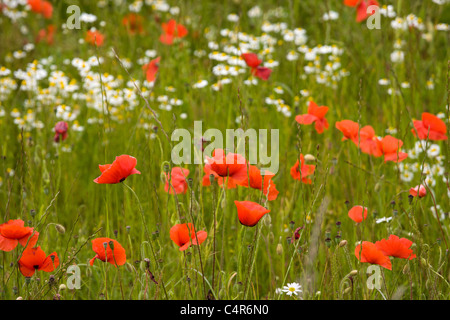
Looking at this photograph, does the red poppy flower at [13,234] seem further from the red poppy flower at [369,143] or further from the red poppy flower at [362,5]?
the red poppy flower at [362,5]

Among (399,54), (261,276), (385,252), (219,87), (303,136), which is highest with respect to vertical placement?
(399,54)

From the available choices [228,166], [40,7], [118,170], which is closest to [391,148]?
[228,166]

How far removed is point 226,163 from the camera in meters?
1.41

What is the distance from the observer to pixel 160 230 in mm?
1715

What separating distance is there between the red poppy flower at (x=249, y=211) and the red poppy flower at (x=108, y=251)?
12.3 inches

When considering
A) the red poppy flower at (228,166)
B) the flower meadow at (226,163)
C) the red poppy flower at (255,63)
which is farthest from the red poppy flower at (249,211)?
the red poppy flower at (255,63)

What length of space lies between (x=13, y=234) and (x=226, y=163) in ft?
1.75

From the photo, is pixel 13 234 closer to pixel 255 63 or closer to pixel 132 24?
pixel 255 63

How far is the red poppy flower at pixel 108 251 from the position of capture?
1436 mm

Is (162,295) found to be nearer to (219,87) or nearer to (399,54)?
(219,87)

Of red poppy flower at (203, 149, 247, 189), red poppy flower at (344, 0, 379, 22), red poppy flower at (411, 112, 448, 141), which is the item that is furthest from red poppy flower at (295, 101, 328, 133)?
red poppy flower at (344, 0, 379, 22)

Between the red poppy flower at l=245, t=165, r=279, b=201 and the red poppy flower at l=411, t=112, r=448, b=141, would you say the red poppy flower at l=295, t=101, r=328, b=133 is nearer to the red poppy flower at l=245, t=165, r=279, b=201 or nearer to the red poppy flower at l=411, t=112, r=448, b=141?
the red poppy flower at l=411, t=112, r=448, b=141
